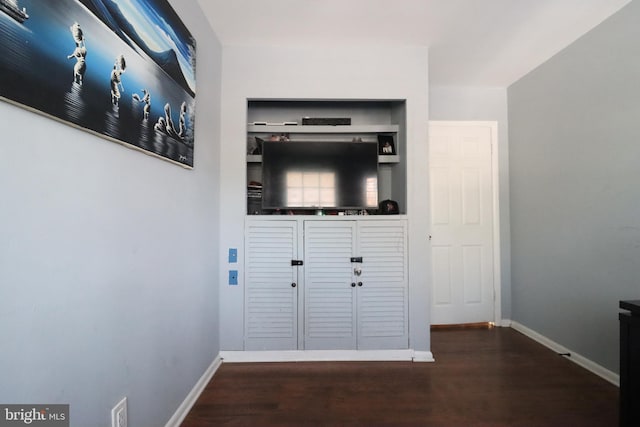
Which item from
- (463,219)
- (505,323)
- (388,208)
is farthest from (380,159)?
(505,323)

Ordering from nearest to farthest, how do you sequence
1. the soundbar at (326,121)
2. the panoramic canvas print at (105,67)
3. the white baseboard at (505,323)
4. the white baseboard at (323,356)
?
the panoramic canvas print at (105,67)
the white baseboard at (323,356)
the soundbar at (326,121)
the white baseboard at (505,323)

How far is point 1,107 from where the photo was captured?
68 cm

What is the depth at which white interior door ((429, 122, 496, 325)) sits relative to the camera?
3012mm

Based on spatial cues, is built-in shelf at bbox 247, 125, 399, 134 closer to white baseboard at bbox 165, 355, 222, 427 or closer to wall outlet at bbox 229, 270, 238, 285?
wall outlet at bbox 229, 270, 238, 285

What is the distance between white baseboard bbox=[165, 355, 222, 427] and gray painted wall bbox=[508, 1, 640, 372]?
291 cm

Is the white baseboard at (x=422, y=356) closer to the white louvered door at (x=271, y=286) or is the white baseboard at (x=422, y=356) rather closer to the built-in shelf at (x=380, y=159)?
the white louvered door at (x=271, y=286)

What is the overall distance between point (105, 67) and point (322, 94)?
5.38 ft

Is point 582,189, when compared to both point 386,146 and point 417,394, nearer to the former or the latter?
point 386,146

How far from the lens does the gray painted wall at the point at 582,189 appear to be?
186cm

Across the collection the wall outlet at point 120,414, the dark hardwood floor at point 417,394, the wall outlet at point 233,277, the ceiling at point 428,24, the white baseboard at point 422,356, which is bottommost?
the dark hardwood floor at point 417,394

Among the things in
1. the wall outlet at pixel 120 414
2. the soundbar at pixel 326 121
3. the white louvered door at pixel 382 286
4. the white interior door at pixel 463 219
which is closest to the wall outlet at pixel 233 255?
the white louvered door at pixel 382 286

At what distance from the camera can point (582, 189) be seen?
217 centimetres

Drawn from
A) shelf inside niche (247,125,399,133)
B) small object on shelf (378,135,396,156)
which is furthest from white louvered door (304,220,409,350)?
shelf inside niche (247,125,399,133)

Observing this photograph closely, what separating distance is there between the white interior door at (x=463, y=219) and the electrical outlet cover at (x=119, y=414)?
9.13 ft
